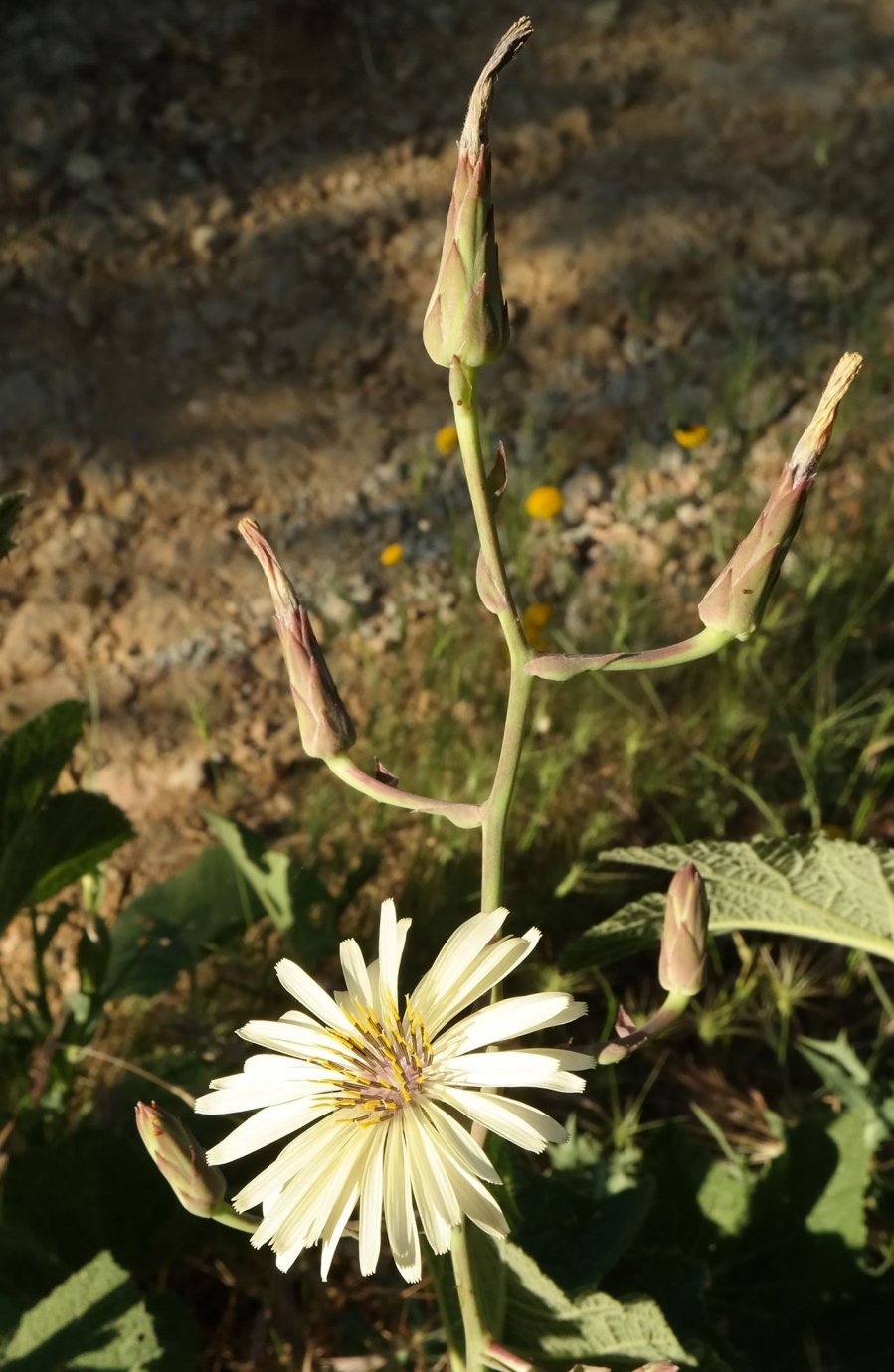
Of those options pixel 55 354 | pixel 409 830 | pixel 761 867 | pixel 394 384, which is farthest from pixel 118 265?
pixel 761 867

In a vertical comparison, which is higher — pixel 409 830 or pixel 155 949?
pixel 409 830

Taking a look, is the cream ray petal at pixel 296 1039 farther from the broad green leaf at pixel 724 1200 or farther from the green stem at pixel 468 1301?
the broad green leaf at pixel 724 1200

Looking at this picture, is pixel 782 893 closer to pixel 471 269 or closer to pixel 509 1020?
pixel 509 1020

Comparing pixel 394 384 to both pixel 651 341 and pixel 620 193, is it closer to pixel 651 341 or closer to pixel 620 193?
pixel 651 341

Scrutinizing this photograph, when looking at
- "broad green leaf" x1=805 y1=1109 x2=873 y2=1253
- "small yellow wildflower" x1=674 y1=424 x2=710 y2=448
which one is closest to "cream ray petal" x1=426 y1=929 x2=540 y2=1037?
"broad green leaf" x1=805 y1=1109 x2=873 y2=1253

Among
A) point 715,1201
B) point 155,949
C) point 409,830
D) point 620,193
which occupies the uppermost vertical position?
point 620,193

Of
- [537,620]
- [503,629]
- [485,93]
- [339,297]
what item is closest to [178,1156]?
[503,629]
